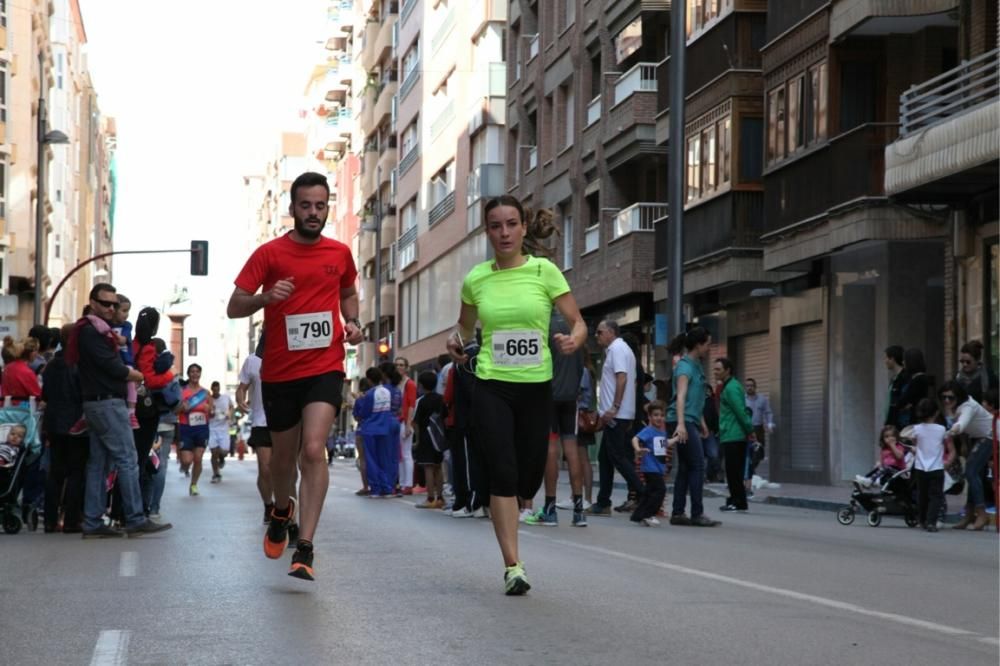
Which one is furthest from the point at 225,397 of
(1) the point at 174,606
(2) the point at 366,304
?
(2) the point at 366,304

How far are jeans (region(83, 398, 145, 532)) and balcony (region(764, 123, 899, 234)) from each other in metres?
15.5

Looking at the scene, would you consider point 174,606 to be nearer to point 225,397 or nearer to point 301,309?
point 301,309

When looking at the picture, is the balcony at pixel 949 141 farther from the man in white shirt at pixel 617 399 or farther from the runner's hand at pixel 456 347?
the runner's hand at pixel 456 347

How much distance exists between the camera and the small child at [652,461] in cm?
1766

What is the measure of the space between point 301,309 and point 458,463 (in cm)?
918

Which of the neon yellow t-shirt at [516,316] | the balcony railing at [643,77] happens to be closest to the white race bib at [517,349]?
the neon yellow t-shirt at [516,316]

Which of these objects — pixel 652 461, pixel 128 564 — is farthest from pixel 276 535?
pixel 652 461

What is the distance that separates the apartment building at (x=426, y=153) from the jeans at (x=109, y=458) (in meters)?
41.9

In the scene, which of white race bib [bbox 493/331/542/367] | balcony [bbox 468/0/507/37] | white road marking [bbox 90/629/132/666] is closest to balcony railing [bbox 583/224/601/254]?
balcony [bbox 468/0/507/37]

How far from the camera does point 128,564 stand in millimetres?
12086

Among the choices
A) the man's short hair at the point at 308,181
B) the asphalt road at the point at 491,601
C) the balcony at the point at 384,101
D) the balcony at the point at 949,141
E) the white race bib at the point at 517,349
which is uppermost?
the balcony at the point at 384,101

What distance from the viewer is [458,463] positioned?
19266 millimetres

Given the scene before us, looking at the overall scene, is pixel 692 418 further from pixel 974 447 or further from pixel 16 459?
pixel 16 459

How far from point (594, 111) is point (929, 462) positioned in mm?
27392
